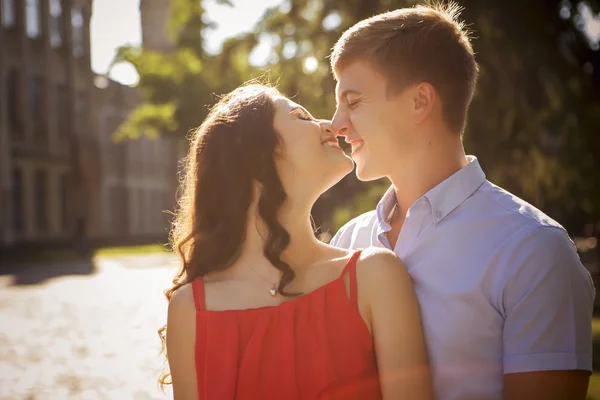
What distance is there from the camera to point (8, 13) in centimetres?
3578

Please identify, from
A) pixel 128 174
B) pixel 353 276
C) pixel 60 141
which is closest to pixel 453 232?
pixel 353 276

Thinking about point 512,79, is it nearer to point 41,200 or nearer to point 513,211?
point 513,211

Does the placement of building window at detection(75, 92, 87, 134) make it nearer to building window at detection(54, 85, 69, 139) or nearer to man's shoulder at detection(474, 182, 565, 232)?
building window at detection(54, 85, 69, 139)

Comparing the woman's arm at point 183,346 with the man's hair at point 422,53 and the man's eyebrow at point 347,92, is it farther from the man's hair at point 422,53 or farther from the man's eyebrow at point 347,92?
the man's hair at point 422,53

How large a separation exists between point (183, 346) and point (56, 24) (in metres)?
39.3

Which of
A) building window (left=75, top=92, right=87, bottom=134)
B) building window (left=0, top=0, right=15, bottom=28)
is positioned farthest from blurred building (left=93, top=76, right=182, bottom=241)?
building window (left=0, top=0, right=15, bottom=28)

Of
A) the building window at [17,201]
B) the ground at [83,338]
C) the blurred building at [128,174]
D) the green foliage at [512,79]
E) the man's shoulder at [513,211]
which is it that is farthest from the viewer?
the blurred building at [128,174]

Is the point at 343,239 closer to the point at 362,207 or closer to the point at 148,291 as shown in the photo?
the point at 362,207

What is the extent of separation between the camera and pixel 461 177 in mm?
2834

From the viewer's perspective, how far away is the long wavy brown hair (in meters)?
2.81

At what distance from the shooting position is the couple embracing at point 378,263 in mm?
2463

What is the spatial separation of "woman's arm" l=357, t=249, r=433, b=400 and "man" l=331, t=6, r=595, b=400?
0.27 ft

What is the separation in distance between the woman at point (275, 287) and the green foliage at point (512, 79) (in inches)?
182

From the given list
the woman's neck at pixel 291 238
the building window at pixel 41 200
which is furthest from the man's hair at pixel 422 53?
the building window at pixel 41 200
